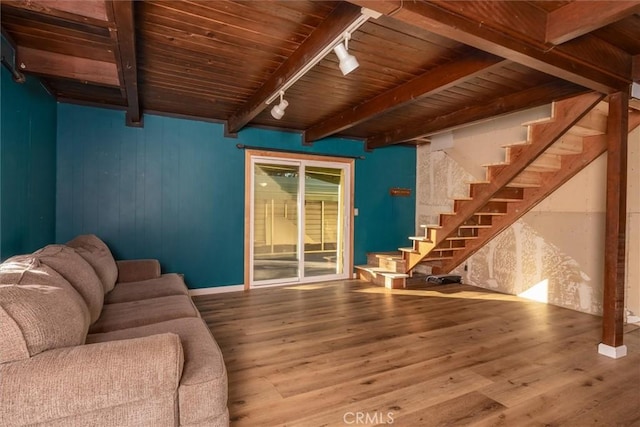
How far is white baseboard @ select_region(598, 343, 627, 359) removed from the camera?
2611mm

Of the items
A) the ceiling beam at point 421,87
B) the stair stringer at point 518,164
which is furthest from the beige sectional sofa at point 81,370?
the stair stringer at point 518,164

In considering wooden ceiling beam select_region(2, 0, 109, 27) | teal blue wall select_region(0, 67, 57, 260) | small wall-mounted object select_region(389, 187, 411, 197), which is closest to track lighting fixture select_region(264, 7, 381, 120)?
wooden ceiling beam select_region(2, 0, 109, 27)

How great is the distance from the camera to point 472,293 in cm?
455

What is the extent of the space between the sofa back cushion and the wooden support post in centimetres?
362

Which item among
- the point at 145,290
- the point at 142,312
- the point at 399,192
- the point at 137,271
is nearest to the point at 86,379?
the point at 142,312

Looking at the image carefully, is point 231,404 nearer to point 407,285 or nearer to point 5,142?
point 5,142

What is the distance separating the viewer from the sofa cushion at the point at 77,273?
1943mm

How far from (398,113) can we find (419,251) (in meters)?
1.92

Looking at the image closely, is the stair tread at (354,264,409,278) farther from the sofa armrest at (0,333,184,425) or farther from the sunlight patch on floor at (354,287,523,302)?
the sofa armrest at (0,333,184,425)

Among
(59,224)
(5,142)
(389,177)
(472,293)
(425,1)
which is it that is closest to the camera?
(425,1)

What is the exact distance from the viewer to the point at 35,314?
1256 mm

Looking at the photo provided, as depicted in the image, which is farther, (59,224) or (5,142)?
(59,224)

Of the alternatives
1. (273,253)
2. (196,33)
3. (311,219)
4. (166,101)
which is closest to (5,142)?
(196,33)

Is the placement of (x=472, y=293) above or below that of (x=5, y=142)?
below
